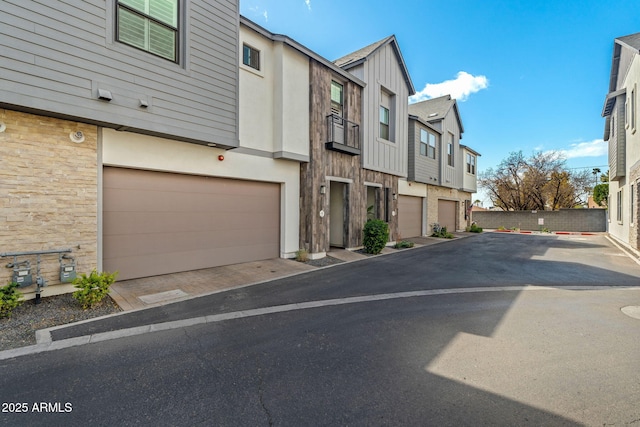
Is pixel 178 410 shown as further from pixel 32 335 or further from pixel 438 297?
pixel 438 297

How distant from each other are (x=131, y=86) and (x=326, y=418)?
6649 mm

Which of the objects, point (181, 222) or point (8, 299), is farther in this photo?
point (181, 222)

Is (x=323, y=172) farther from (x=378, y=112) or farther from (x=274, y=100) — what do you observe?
(x=378, y=112)

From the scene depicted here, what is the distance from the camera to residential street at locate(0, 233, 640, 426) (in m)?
2.48

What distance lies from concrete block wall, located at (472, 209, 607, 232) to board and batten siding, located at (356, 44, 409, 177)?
1939 centimetres

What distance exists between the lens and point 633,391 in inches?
110

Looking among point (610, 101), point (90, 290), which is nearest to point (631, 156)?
point (610, 101)

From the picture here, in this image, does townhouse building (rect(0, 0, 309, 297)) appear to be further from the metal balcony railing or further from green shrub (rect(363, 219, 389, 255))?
green shrub (rect(363, 219, 389, 255))

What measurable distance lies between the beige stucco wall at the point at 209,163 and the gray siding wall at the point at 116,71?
37 centimetres

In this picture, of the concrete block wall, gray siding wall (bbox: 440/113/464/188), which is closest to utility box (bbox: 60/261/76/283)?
gray siding wall (bbox: 440/113/464/188)

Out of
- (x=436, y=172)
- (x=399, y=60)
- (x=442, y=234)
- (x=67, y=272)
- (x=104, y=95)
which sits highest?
(x=399, y=60)

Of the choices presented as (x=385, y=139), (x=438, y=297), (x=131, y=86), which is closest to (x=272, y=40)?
(x=131, y=86)

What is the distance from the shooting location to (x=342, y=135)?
1084cm

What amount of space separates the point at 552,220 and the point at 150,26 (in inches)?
1245
